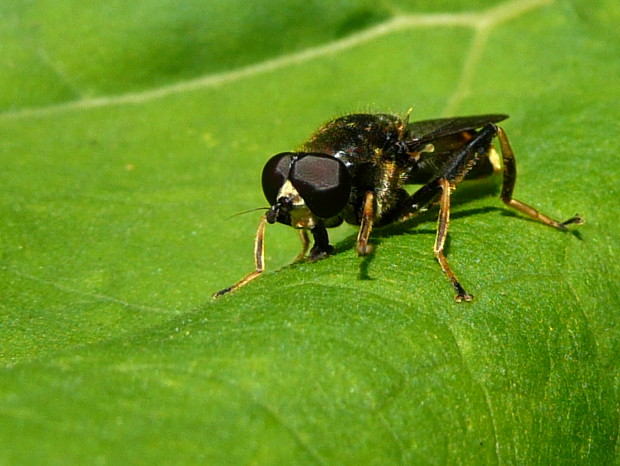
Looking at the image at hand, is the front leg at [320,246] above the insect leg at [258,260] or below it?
above

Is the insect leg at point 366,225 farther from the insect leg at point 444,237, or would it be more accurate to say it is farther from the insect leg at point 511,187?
the insect leg at point 511,187

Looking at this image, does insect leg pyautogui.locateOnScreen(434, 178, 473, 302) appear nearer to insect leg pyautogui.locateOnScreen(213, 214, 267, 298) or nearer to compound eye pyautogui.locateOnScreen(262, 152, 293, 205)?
compound eye pyautogui.locateOnScreen(262, 152, 293, 205)

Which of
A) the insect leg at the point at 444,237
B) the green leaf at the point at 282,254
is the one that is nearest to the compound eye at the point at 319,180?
the green leaf at the point at 282,254

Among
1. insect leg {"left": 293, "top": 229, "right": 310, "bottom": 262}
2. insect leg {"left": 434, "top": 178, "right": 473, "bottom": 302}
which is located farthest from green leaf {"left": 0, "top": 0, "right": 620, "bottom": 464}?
insect leg {"left": 293, "top": 229, "right": 310, "bottom": 262}

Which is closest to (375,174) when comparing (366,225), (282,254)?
(366,225)

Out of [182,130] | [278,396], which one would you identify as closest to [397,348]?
[278,396]

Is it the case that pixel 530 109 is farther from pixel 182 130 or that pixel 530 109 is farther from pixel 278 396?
pixel 278 396
